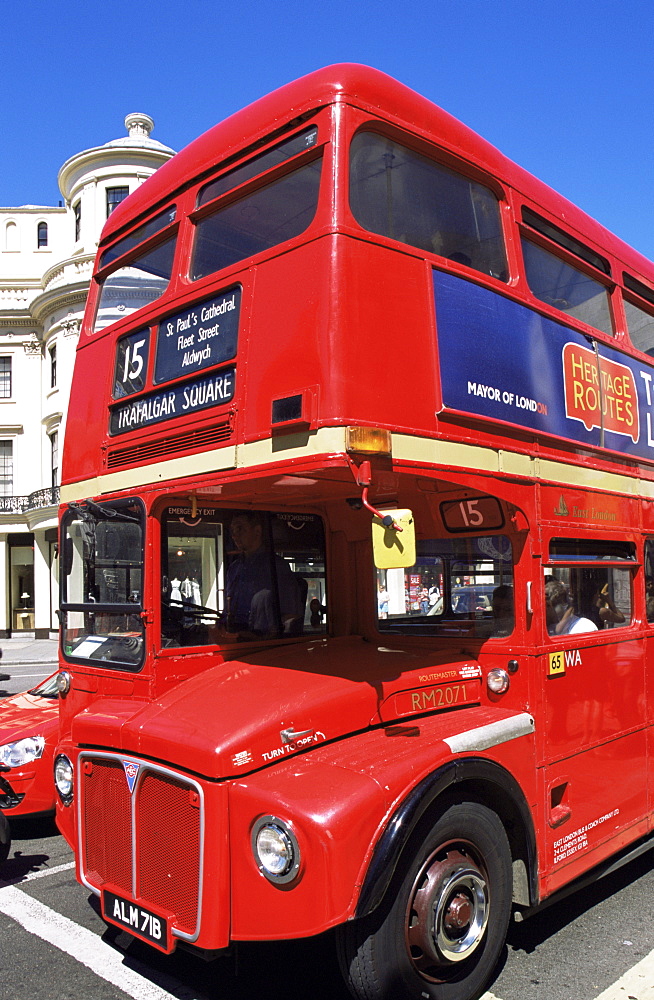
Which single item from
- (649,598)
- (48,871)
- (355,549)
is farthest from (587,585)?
(48,871)

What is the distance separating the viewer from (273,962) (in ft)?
13.4

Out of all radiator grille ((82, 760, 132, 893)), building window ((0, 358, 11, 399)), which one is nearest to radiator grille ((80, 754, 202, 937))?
radiator grille ((82, 760, 132, 893))

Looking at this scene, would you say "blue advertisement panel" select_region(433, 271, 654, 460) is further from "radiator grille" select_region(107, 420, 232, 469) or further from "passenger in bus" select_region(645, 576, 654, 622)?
"radiator grille" select_region(107, 420, 232, 469)

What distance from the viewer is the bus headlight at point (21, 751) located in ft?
20.4

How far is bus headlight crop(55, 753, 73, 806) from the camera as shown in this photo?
170 inches

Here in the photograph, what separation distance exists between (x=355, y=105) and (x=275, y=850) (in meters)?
3.26

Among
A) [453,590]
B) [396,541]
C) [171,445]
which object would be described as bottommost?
[453,590]

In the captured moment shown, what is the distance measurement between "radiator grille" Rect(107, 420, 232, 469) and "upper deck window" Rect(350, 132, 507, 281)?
1206 mm

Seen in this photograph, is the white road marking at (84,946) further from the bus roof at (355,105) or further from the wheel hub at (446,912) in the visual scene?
the bus roof at (355,105)

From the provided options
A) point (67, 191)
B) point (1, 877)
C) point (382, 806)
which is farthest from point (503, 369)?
point (67, 191)

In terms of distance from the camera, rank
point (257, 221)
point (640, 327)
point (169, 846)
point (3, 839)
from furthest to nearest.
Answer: point (640, 327) → point (3, 839) → point (257, 221) → point (169, 846)

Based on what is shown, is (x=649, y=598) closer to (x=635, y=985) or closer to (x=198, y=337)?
(x=635, y=985)

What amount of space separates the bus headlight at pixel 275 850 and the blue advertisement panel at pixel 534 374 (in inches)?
79.1

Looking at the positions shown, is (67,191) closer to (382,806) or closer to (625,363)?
(625,363)
